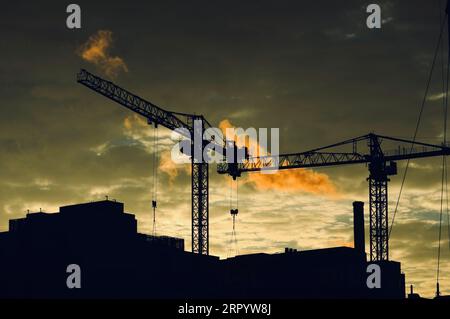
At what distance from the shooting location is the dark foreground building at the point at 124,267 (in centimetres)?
15725

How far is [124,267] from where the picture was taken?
529ft

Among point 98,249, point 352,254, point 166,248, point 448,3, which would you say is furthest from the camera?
A: point 352,254

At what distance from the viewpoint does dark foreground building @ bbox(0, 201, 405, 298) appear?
157m

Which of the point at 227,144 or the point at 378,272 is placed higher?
the point at 227,144

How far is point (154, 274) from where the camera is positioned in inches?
6486

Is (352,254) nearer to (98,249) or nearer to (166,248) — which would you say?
(166,248)

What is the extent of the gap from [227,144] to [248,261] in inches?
1066
